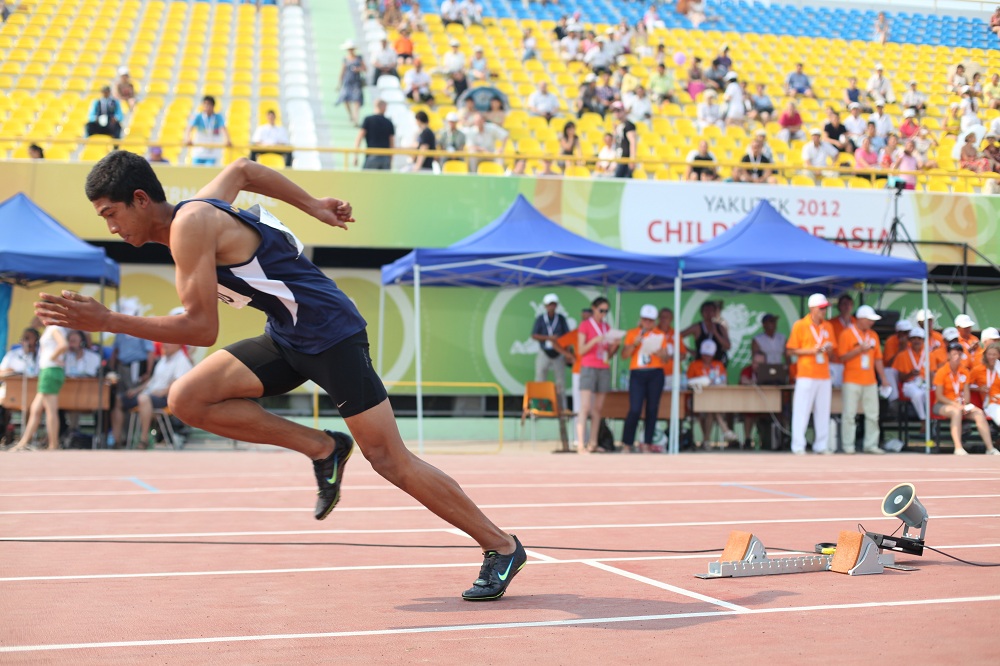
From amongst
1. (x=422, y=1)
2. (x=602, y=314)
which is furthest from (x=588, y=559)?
(x=422, y=1)

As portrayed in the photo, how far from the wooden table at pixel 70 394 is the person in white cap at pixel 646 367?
7.67 metres

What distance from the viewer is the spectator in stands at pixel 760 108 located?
24312 mm

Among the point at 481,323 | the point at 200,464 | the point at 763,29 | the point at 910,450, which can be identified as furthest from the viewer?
the point at 763,29

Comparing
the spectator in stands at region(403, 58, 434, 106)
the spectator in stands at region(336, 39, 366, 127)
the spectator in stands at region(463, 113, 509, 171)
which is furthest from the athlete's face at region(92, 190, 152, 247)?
the spectator in stands at region(403, 58, 434, 106)

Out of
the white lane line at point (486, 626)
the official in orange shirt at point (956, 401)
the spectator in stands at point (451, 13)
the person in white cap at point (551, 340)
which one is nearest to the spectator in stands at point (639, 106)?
the spectator in stands at point (451, 13)

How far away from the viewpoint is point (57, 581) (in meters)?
5.18

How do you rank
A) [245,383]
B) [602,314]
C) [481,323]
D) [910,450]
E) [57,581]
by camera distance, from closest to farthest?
[245,383], [57,581], [602,314], [910,450], [481,323]

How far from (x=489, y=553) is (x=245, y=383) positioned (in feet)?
4.27

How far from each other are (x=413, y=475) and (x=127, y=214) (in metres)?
1.61

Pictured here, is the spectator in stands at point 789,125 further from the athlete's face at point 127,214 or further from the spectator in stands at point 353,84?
the athlete's face at point 127,214

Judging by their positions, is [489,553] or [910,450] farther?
[910,450]

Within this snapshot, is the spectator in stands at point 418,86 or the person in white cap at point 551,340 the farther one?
the spectator in stands at point 418,86

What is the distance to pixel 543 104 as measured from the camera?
75.2 feet

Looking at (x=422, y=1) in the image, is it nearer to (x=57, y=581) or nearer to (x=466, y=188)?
(x=466, y=188)
